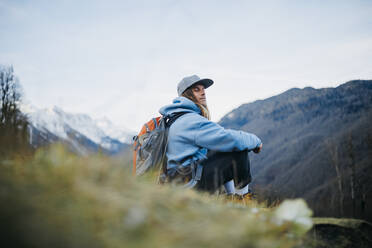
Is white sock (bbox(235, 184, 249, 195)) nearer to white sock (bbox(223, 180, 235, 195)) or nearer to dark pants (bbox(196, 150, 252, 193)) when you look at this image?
Answer: white sock (bbox(223, 180, 235, 195))

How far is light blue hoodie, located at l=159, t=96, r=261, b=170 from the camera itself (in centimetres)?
378

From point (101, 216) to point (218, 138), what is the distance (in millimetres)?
2837

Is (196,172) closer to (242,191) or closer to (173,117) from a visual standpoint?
(242,191)

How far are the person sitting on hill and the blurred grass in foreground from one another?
2.30m

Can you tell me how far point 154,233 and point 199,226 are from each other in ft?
0.72

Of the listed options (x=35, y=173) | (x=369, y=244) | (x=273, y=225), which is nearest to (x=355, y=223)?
(x=369, y=244)

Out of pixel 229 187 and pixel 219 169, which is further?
pixel 229 187

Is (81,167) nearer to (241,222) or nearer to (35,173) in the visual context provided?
(35,173)

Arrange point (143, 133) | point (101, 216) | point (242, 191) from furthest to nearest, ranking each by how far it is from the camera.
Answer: point (143, 133) < point (242, 191) < point (101, 216)

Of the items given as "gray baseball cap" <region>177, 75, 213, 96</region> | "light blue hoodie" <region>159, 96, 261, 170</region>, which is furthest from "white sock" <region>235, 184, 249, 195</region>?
"gray baseball cap" <region>177, 75, 213, 96</region>

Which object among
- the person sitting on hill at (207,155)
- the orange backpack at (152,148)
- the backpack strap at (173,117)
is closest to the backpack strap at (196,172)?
the person sitting on hill at (207,155)

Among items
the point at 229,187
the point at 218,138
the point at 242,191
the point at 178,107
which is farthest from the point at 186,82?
the point at 242,191

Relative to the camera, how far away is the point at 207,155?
4031 mm

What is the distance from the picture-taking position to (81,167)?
144 centimetres
